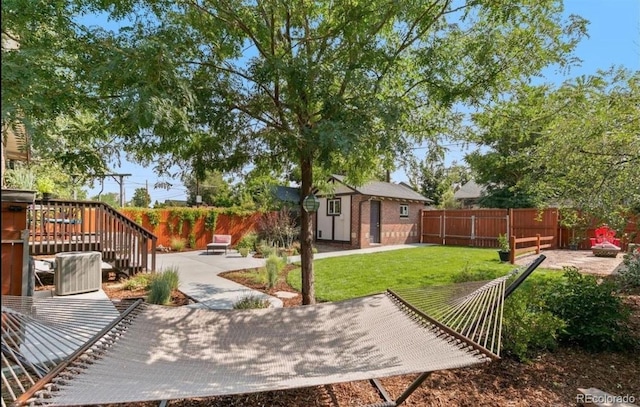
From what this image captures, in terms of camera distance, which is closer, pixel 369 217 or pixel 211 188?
pixel 369 217

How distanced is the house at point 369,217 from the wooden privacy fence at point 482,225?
3.20 ft

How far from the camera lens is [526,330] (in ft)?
11.7

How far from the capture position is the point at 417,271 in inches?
332

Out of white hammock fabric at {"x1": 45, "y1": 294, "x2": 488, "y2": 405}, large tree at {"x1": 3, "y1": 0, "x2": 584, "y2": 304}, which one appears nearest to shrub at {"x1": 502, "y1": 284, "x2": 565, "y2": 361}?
white hammock fabric at {"x1": 45, "y1": 294, "x2": 488, "y2": 405}

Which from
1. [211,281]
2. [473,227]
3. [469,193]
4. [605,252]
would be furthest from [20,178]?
[469,193]

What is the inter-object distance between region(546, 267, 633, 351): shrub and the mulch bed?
0.18 meters

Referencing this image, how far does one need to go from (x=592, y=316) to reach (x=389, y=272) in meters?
4.61

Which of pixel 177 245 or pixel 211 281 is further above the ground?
pixel 177 245

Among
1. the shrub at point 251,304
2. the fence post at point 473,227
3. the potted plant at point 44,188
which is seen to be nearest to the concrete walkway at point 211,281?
the shrub at point 251,304

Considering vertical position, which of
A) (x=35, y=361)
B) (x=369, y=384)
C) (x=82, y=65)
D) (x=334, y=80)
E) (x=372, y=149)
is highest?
(x=334, y=80)

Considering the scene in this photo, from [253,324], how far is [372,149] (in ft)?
6.83

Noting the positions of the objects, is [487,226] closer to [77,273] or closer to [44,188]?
[77,273]

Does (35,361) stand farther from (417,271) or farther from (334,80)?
(417,271)

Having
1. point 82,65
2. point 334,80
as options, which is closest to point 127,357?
point 82,65
